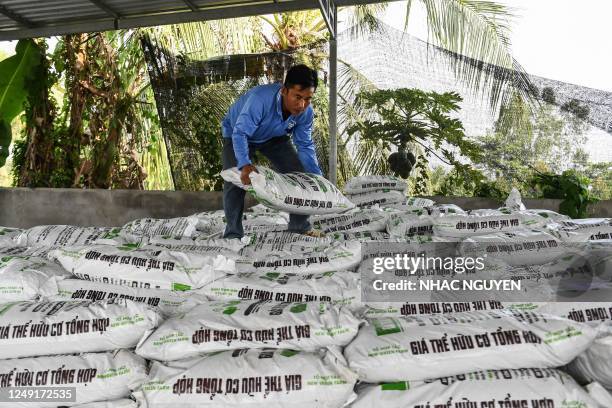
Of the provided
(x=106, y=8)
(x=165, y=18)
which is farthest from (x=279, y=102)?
(x=106, y=8)

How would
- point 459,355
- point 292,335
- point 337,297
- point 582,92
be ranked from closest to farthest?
point 459,355
point 292,335
point 337,297
point 582,92

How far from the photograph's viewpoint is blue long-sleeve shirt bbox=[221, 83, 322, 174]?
8.65ft

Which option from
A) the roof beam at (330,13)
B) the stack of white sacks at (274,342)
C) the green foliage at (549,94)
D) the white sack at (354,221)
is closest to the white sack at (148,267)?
the stack of white sacks at (274,342)

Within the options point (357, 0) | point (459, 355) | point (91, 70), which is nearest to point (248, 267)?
point (459, 355)

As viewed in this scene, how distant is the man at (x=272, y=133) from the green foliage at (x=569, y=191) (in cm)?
259

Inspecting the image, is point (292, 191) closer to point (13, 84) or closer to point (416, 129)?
point (416, 129)

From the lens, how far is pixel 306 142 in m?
3.07

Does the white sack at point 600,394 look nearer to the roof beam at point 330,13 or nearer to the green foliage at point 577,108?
the roof beam at point 330,13

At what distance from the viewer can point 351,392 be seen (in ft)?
4.41

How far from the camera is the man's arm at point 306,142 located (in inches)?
119

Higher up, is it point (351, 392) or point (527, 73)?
point (527, 73)

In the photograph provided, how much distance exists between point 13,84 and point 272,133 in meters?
3.10

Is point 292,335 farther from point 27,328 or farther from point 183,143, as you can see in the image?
point 183,143

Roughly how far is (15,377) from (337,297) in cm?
95
